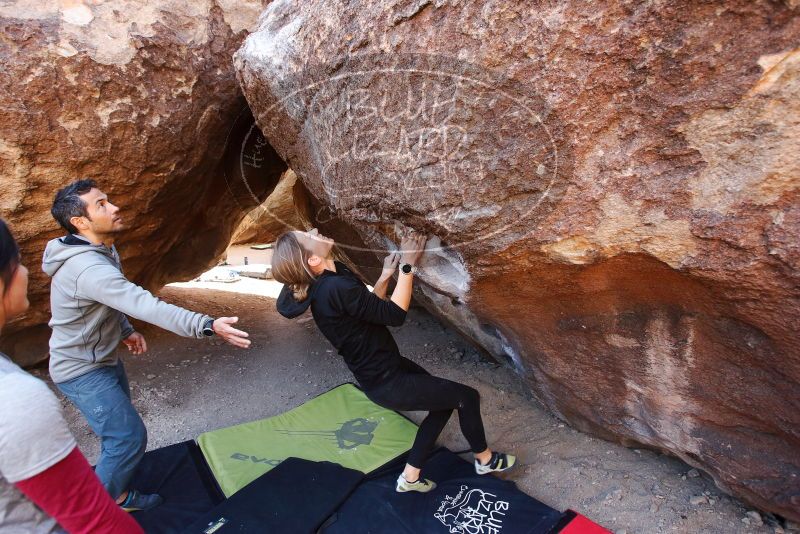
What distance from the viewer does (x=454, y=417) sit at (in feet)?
9.87

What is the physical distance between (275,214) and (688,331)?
5.27 metres

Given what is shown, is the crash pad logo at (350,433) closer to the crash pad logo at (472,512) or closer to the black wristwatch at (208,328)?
the crash pad logo at (472,512)

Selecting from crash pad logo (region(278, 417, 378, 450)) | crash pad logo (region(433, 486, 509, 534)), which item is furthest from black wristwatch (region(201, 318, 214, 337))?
crash pad logo (region(278, 417, 378, 450))

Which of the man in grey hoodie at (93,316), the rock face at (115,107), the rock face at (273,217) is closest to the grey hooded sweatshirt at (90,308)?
the man in grey hoodie at (93,316)

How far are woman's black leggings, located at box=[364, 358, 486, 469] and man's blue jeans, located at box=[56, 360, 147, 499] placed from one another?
971 mm

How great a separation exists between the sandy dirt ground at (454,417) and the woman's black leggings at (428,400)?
479 millimetres

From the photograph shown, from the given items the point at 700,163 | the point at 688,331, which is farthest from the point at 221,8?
the point at 688,331

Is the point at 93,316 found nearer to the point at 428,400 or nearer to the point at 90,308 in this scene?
the point at 90,308

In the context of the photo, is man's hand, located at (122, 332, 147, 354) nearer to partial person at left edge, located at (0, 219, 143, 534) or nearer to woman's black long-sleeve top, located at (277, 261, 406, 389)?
woman's black long-sleeve top, located at (277, 261, 406, 389)

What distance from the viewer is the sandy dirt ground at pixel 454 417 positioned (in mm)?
2184

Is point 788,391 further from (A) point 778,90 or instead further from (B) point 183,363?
(B) point 183,363

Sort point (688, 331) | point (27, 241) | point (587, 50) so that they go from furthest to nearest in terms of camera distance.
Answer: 1. point (27, 241)
2. point (688, 331)
3. point (587, 50)

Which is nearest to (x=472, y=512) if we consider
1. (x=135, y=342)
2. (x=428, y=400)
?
(x=428, y=400)

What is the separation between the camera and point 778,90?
4.41 ft
